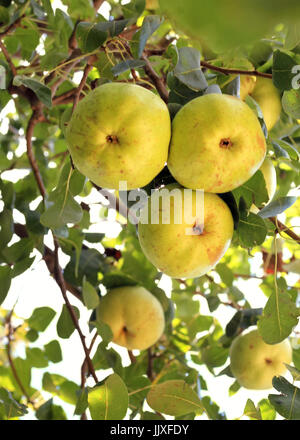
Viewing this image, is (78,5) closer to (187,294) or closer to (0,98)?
(0,98)

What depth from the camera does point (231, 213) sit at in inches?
51.6

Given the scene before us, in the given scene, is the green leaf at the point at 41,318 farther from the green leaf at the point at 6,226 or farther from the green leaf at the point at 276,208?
the green leaf at the point at 276,208

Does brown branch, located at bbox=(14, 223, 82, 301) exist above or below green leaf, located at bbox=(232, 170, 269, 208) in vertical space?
below

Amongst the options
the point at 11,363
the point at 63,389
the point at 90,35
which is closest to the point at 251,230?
the point at 90,35

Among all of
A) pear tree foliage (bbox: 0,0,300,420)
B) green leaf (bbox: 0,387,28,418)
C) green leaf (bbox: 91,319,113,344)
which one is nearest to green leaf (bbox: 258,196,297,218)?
pear tree foliage (bbox: 0,0,300,420)

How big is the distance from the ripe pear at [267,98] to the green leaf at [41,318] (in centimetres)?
125

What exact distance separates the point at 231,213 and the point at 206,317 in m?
1.24

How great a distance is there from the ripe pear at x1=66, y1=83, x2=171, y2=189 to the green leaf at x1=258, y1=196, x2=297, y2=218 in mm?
290

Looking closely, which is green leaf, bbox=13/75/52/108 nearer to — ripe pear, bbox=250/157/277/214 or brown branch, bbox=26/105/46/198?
brown branch, bbox=26/105/46/198

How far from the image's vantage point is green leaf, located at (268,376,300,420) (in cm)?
131

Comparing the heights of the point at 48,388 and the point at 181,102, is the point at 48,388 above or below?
below

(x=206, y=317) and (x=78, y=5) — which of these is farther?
(x=206, y=317)

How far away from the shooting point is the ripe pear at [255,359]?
2.06m
